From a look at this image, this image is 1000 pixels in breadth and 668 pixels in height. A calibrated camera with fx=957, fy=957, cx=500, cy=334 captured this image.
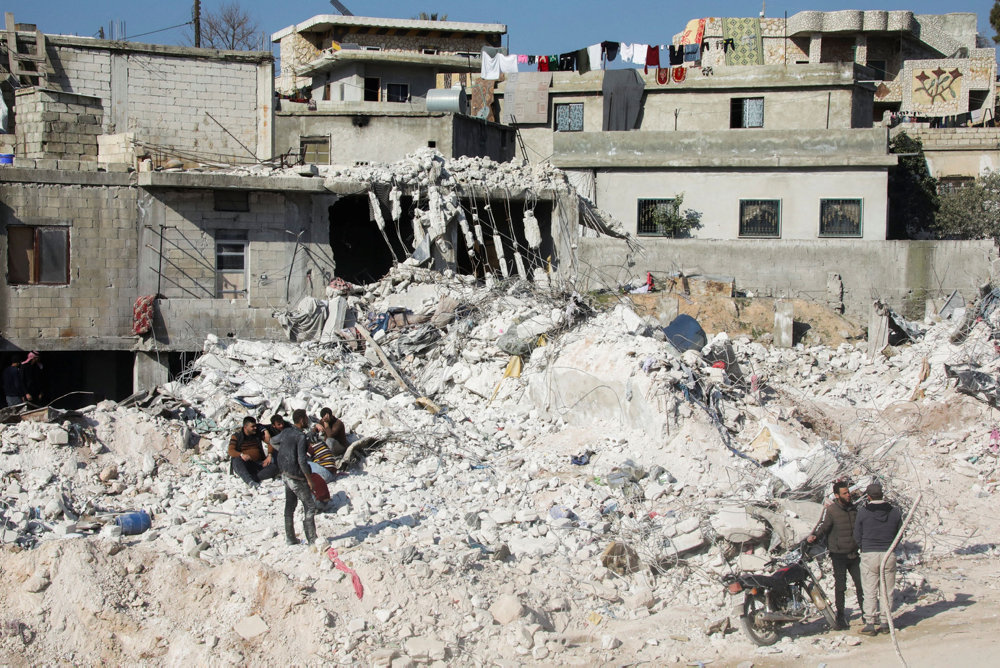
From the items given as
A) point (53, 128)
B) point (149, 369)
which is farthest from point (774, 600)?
point (53, 128)

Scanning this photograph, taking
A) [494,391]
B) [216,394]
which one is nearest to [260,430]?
[216,394]

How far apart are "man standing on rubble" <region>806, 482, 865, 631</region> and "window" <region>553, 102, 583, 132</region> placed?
1889 centimetres

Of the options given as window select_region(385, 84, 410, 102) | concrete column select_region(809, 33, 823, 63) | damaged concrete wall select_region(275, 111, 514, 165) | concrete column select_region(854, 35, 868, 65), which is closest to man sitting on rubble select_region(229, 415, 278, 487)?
damaged concrete wall select_region(275, 111, 514, 165)

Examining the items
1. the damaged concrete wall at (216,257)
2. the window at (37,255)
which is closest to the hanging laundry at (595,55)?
the damaged concrete wall at (216,257)

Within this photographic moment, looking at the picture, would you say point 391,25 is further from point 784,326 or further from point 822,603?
point 822,603

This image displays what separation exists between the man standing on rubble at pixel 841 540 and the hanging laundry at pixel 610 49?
19.6 m

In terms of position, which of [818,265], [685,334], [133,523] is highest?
[818,265]

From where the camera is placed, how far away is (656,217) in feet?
68.0

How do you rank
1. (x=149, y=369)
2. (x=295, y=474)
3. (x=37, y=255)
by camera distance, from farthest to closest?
(x=149, y=369)
(x=37, y=255)
(x=295, y=474)

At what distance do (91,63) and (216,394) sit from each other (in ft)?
30.7

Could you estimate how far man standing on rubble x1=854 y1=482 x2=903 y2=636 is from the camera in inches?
292

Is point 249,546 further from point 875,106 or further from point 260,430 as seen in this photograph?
point 875,106

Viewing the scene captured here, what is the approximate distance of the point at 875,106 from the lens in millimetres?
32500

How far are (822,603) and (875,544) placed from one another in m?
0.63
